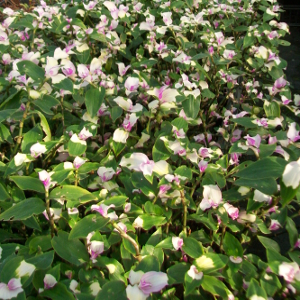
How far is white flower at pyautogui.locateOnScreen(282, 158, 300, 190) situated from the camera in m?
0.62

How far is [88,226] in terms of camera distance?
2.38 ft

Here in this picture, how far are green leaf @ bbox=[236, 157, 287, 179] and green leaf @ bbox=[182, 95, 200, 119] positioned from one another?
0.39 meters

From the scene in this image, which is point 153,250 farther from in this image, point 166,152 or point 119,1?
point 119,1

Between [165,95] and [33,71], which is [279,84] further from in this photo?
[33,71]

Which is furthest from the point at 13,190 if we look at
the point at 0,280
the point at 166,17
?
the point at 166,17

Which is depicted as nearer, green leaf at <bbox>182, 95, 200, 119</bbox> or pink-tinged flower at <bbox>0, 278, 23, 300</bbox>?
pink-tinged flower at <bbox>0, 278, 23, 300</bbox>

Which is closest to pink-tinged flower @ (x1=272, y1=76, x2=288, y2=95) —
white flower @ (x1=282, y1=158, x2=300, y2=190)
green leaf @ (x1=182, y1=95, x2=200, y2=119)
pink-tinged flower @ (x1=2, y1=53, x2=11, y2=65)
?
green leaf @ (x1=182, y1=95, x2=200, y2=119)

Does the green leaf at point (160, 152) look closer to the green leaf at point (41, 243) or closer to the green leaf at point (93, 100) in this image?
the green leaf at point (93, 100)

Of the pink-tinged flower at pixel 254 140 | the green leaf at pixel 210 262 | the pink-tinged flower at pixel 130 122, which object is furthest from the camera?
the pink-tinged flower at pixel 130 122

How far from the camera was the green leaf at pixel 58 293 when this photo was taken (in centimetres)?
67

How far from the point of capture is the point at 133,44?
1680mm

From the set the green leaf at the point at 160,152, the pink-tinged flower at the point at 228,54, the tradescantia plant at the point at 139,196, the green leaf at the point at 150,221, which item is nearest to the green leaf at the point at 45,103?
the tradescantia plant at the point at 139,196

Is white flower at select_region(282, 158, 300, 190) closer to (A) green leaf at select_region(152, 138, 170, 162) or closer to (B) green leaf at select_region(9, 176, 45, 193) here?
(A) green leaf at select_region(152, 138, 170, 162)

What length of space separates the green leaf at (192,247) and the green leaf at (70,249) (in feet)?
0.73
